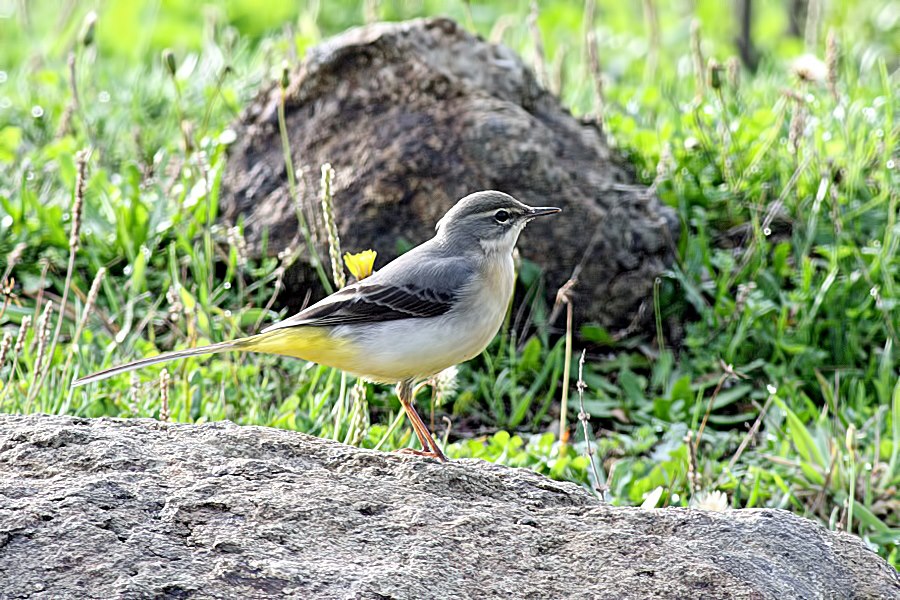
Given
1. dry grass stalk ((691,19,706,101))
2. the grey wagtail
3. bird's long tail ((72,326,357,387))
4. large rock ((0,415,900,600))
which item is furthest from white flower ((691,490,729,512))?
dry grass stalk ((691,19,706,101))

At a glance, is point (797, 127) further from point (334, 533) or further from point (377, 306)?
point (334, 533)

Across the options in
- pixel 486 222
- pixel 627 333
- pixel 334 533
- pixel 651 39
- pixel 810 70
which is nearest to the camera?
pixel 334 533

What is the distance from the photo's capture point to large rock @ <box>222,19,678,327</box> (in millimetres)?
6523

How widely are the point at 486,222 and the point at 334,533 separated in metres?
1.96

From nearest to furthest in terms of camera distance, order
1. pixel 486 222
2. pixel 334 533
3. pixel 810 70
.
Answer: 1. pixel 334 533
2. pixel 486 222
3. pixel 810 70

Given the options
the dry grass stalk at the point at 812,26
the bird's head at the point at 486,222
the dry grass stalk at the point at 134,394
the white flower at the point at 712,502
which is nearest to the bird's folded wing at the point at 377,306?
the bird's head at the point at 486,222

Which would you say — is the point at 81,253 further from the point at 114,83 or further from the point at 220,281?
the point at 114,83

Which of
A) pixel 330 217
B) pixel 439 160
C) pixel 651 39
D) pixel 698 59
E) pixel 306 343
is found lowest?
pixel 306 343

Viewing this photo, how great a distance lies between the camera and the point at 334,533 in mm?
3369

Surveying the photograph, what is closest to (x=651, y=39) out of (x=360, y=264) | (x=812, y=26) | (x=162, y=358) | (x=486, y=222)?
(x=812, y=26)

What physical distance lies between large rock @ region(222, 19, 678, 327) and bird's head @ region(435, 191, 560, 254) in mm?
1435

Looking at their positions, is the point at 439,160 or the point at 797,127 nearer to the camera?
the point at 439,160

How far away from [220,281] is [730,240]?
297cm

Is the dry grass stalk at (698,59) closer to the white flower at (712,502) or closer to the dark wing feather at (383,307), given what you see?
the white flower at (712,502)
